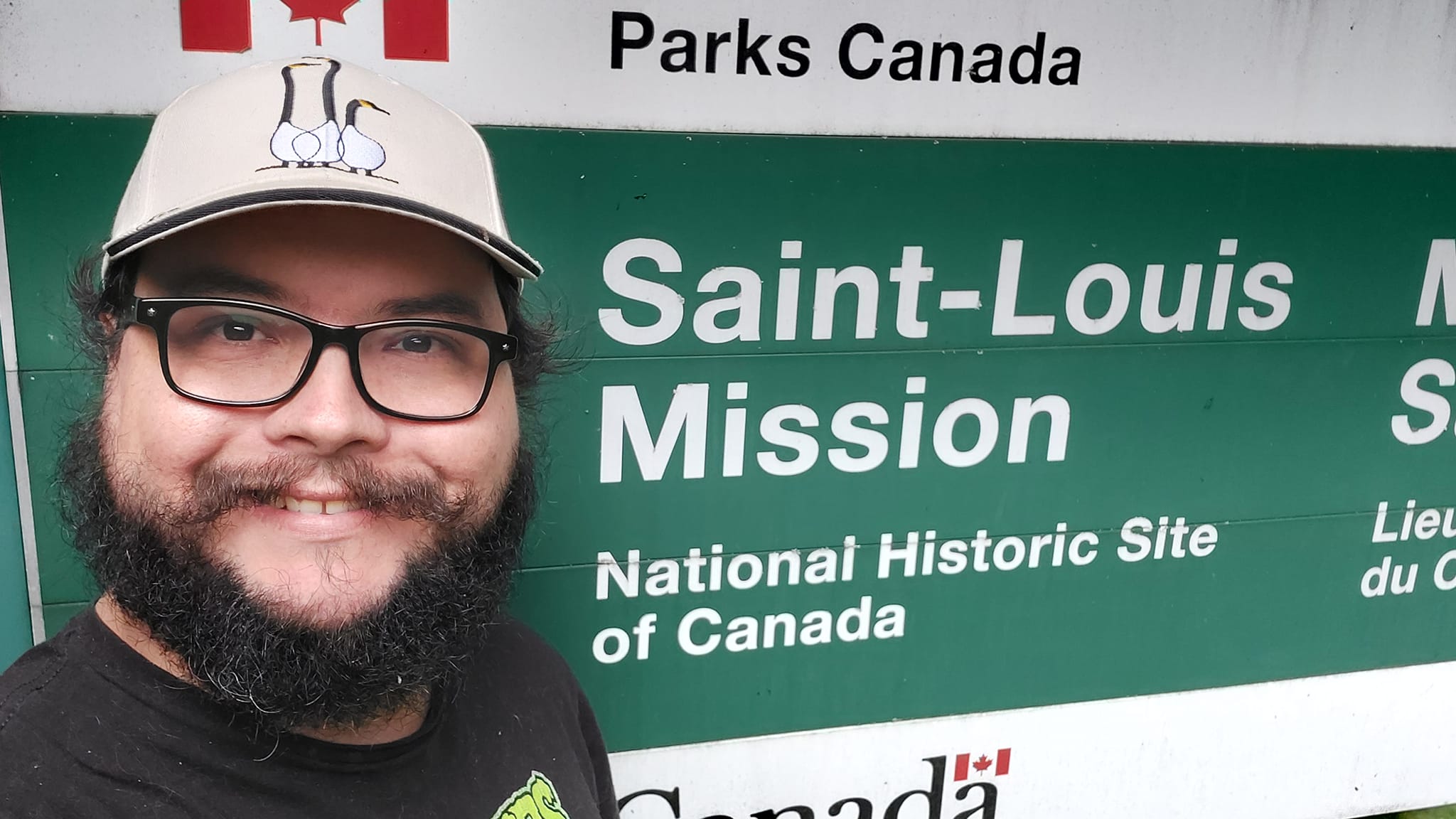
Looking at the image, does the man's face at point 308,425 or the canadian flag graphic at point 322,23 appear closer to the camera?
the man's face at point 308,425

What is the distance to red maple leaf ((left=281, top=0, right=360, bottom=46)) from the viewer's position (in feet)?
5.47

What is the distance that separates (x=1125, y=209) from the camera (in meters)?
2.16

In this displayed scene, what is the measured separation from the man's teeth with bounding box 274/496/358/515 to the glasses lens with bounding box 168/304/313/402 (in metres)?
0.12

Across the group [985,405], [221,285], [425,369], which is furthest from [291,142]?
[985,405]

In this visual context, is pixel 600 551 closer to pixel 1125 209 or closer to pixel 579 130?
pixel 579 130

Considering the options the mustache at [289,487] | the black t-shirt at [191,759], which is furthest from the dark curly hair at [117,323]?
the black t-shirt at [191,759]

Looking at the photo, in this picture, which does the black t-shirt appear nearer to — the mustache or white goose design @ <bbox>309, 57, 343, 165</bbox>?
the mustache

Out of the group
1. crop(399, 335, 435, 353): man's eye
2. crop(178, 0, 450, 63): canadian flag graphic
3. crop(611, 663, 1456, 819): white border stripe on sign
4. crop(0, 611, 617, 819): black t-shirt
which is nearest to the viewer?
crop(0, 611, 617, 819): black t-shirt

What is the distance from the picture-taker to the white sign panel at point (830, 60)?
165cm

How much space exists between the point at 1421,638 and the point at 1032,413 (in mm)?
1305

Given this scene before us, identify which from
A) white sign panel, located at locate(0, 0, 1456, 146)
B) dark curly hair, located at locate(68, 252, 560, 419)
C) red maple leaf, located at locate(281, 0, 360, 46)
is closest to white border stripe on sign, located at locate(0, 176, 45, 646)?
dark curly hair, located at locate(68, 252, 560, 419)

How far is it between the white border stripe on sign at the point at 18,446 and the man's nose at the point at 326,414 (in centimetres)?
93

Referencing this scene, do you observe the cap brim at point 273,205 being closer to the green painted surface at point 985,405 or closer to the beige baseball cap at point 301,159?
the beige baseball cap at point 301,159

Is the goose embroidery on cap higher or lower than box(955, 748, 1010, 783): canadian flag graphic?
higher
